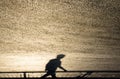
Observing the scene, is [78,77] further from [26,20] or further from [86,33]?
[26,20]

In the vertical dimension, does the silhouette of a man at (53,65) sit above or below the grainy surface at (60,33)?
below

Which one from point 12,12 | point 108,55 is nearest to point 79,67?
point 108,55

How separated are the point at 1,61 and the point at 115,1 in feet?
22.8

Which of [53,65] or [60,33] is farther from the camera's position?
[53,65]

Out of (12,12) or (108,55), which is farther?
(108,55)

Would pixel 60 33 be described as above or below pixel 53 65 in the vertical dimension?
above

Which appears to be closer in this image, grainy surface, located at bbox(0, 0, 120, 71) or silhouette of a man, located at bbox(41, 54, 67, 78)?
grainy surface, located at bbox(0, 0, 120, 71)

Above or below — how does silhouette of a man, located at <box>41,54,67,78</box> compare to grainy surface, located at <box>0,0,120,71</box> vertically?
below

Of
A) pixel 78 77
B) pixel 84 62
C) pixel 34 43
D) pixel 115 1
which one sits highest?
pixel 115 1

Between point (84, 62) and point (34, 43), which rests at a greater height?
point (34, 43)

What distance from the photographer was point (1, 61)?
38.4ft

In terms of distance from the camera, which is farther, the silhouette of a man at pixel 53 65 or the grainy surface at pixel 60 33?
the silhouette of a man at pixel 53 65

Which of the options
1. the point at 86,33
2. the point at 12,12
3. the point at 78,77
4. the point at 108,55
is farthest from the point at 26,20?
the point at 108,55

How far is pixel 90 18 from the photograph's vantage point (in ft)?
40.6
